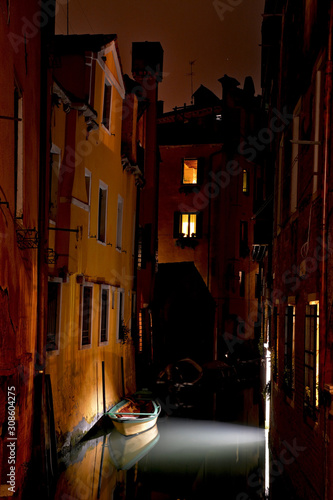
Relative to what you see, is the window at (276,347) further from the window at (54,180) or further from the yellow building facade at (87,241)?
the window at (54,180)

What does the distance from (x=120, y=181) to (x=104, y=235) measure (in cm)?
299

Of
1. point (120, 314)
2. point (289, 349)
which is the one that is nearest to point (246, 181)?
point (120, 314)

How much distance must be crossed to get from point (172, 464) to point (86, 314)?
4.90 m

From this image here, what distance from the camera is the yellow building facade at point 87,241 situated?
45.5 feet

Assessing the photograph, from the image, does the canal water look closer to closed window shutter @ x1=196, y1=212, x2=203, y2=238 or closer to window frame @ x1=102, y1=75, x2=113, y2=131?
window frame @ x1=102, y1=75, x2=113, y2=131

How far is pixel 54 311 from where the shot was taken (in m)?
14.0

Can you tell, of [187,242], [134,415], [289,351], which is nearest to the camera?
[289,351]

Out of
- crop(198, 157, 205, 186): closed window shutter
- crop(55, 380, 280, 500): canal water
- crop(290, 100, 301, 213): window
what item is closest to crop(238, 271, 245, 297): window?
crop(198, 157, 205, 186): closed window shutter

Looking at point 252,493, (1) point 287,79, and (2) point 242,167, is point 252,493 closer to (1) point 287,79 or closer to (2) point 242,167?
(1) point 287,79

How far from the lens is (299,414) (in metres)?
10.1

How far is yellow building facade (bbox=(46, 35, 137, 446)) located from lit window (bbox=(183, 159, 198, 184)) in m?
14.9

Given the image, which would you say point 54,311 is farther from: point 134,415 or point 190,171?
point 190,171

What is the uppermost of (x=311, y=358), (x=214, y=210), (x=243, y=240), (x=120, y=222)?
(x=214, y=210)

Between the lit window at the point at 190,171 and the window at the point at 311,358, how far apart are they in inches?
1114
